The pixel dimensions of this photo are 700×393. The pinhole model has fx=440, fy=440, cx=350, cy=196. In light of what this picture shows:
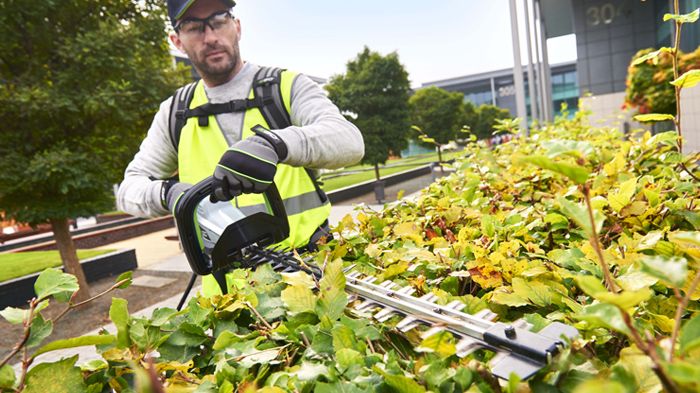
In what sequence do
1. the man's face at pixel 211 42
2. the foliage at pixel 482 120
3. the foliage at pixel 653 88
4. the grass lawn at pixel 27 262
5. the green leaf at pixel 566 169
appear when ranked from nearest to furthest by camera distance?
the green leaf at pixel 566 169
the man's face at pixel 211 42
the grass lawn at pixel 27 262
the foliage at pixel 653 88
the foliage at pixel 482 120

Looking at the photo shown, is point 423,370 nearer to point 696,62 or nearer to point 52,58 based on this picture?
point 52,58

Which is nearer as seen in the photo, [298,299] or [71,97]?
[298,299]

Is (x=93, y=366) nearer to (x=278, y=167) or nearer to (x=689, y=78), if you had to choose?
(x=689, y=78)

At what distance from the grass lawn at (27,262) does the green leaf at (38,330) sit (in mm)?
9082

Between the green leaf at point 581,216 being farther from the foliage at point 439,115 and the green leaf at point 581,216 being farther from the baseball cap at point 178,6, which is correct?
the foliage at point 439,115

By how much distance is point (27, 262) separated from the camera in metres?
9.29

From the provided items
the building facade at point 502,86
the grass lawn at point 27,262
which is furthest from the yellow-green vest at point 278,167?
the building facade at point 502,86

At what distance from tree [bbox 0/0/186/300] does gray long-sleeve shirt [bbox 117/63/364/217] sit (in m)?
3.64

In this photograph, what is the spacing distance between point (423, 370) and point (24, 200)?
681 cm

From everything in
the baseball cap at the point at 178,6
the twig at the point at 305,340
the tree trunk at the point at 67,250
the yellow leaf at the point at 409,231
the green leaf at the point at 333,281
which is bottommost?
the tree trunk at the point at 67,250

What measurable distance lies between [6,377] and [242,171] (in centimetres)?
85

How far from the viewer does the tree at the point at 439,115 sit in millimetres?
27719

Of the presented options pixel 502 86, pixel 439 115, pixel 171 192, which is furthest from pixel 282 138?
pixel 502 86

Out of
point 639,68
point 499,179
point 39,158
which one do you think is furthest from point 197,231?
point 639,68
